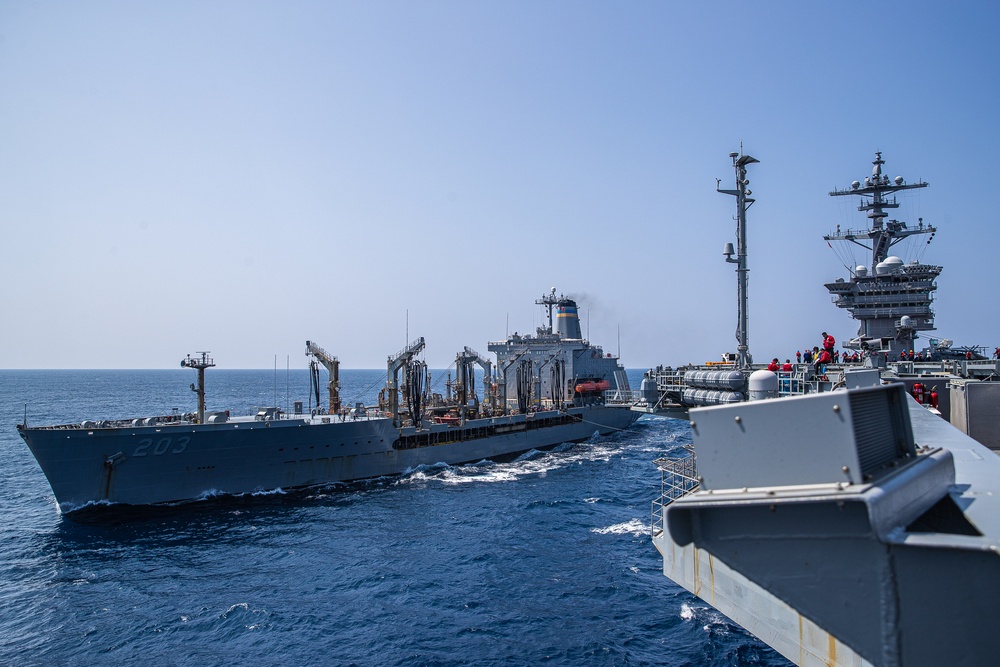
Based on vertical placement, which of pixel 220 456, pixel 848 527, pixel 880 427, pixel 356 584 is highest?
pixel 880 427

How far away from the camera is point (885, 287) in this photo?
3083 cm

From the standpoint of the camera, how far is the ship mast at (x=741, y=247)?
1980 cm

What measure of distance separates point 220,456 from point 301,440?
13.5ft

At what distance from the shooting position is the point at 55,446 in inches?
1044

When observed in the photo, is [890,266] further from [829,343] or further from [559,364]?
[559,364]

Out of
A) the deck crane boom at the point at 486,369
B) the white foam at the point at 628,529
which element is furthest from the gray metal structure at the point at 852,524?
the deck crane boom at the point at 486,369

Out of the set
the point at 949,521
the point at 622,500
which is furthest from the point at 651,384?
the point at 949,521

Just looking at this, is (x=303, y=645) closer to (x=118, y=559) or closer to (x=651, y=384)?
(x=118, y=559)

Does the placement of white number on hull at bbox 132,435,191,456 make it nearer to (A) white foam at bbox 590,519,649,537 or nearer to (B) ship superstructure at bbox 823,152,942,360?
(A) white foam at bbox 590,519,649,537

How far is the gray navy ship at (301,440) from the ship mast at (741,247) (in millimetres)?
8177

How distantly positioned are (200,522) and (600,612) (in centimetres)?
1895

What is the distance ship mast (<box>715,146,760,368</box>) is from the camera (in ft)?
65.0

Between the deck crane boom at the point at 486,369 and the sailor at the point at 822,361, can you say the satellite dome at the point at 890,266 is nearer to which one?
the sailor at the point at 822,361

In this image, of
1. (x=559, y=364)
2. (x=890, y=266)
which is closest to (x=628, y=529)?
(x=890, y=266)
